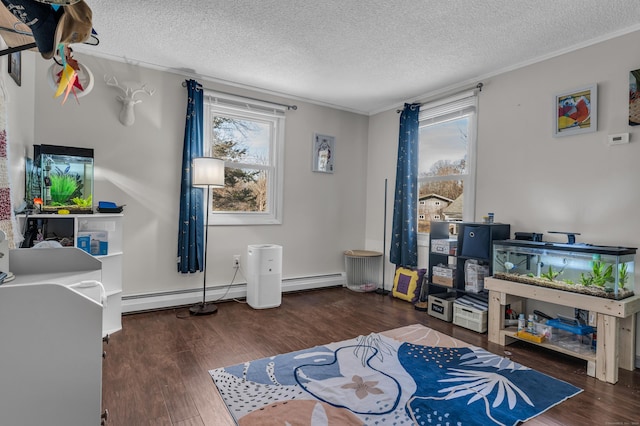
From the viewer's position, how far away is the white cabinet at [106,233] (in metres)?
2.61

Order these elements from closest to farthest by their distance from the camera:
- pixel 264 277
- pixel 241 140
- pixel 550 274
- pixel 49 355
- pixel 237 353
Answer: pixel 49 355, pixel 237 353, pixel 550 274, pixel 264 277, pixel 241 140

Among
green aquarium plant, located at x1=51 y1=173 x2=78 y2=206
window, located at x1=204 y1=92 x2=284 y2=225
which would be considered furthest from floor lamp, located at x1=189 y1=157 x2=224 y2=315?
green aquarium plant, located at x1=51 y1=173 x2=78 y2=206

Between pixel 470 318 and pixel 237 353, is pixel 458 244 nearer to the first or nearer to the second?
pixel 470 318

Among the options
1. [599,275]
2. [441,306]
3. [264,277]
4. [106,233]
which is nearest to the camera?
[599,275]

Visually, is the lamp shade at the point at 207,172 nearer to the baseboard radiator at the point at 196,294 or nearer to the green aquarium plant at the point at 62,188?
the green aquarium plant at the point at 62,188

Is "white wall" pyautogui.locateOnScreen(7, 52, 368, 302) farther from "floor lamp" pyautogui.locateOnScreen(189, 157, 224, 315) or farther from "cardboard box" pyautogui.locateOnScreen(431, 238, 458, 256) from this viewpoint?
"cardboard box" pyautogui.locateOnScreen(431, 238, 458, 256)

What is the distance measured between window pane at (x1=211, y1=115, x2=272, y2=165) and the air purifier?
43.9 inches

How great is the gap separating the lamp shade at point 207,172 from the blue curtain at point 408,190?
7.06 feet

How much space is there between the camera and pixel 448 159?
12.7 feet

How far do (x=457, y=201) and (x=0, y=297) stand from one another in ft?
12.3

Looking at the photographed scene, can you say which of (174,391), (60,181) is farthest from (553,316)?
(60,181)

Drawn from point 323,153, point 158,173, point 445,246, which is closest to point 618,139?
point 445,246

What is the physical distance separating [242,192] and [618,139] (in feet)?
11.5

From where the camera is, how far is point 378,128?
15.7ft
